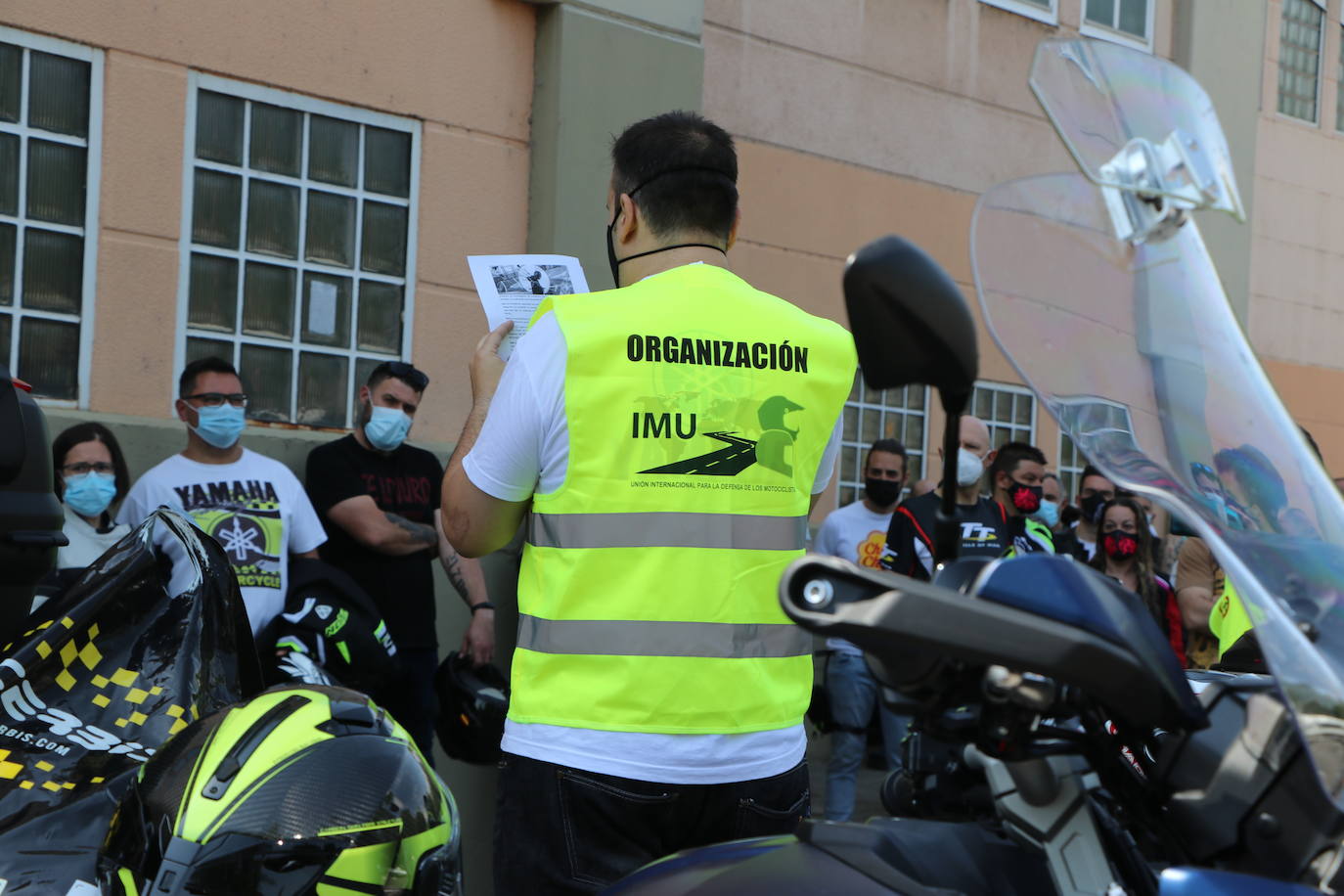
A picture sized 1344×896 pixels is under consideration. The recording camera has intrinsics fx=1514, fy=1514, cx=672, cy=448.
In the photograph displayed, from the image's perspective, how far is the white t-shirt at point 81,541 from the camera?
4.83m

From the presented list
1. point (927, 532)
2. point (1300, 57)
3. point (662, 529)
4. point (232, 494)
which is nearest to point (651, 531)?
point (662, 529)

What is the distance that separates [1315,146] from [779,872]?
42.6ft

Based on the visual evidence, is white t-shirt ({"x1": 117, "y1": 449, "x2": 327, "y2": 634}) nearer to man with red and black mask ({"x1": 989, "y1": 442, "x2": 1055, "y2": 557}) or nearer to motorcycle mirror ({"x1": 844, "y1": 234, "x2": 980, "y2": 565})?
man with red and black mask ({"x1": 989, "y1": 442, "x2": 1055, "y2": 557})

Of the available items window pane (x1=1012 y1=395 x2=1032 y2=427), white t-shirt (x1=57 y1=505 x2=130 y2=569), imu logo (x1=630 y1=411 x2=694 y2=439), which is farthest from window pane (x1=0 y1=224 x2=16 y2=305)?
window pane (x1=1012 y1=395 x2=1032 y2=427)

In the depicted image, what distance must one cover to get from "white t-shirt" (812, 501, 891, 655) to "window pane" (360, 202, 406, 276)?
2.45 meters

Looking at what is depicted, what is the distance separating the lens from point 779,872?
1.45 meters

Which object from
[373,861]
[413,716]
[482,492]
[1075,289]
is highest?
[1075,289]

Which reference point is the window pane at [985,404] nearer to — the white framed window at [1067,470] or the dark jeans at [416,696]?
the white framed window at [1067,470]

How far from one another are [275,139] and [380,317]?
2.97ft

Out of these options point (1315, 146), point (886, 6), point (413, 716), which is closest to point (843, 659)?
point (413, 716)

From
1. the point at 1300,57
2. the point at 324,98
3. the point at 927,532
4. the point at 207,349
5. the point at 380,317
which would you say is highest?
the point at 1300,57

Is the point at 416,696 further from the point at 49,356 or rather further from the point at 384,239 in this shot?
the point at 384,239

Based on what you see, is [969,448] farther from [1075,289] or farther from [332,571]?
[1075,289]

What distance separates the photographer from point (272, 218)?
6.54 m
